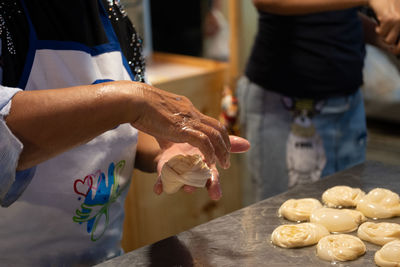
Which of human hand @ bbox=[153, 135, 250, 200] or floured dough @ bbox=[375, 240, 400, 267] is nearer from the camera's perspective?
floured dough @ bbox=[375, 240, 400, 267]

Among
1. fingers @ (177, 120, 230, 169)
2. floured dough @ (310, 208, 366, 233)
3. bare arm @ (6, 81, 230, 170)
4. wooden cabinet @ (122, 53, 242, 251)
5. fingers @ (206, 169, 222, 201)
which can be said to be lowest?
wooden cabinet @ (122, 53, 242, 251)

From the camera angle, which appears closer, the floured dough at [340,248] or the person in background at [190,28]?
the floured dough at [340,248]

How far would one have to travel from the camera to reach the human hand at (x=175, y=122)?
2.74 ft

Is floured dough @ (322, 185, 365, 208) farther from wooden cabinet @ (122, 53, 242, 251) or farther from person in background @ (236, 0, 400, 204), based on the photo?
wooden cabinet @ (122, 53, 242, 251)

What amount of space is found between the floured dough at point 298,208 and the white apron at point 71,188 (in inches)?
13.8

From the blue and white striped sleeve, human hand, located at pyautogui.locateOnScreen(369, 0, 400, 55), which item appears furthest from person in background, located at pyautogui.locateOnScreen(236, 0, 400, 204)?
the blue and white striped sleeve

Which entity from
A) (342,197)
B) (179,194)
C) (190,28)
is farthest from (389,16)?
(190,28)

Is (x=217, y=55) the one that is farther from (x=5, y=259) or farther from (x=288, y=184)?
(x=5, y=259)

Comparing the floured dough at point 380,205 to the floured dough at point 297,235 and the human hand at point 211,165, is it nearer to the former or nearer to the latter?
the floured dough at point 297,235

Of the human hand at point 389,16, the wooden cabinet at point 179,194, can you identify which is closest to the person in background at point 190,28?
the wooden cabinet at point 179,194

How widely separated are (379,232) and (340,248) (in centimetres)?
11

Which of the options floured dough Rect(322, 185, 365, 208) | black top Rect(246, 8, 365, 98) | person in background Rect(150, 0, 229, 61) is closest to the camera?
floured dough Rect(322, 185, 365, 208)

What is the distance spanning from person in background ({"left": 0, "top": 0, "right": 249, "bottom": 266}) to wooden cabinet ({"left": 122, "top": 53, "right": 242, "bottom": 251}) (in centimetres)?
98

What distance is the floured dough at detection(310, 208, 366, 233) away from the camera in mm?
1050
